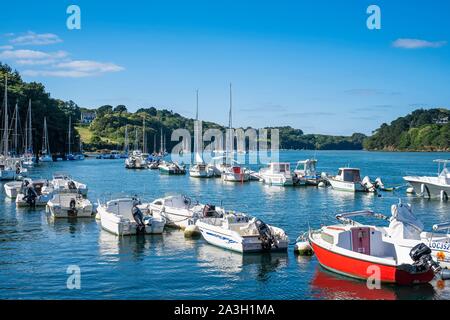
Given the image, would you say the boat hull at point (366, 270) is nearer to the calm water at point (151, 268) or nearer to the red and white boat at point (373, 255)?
the red and white boat at point (373, 255)

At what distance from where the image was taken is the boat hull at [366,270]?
27.1 m

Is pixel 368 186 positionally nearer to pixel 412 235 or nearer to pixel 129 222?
pixel 129 222

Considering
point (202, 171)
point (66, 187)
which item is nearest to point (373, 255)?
point (66, 187)

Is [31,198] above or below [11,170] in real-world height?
below

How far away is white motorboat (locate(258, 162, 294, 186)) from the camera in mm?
90062

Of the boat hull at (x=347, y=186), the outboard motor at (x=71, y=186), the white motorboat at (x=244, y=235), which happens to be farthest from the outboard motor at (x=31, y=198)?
the boat hull at (x=347, y=186)

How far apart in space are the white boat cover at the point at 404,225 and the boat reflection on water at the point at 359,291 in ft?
15.9

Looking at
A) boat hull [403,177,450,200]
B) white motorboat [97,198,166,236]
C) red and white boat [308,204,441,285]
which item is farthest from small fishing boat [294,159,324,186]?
red and white boat [308,204,441,285]

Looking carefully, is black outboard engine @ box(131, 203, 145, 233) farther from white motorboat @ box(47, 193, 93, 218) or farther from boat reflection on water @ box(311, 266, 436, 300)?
boat reflection on water @ box(311, 266, 436, 300)

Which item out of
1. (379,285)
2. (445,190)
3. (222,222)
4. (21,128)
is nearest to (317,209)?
(445,190)

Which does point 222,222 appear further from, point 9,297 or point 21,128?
point 21,128

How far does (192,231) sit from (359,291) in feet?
52.5

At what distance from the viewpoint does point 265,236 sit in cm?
3453
